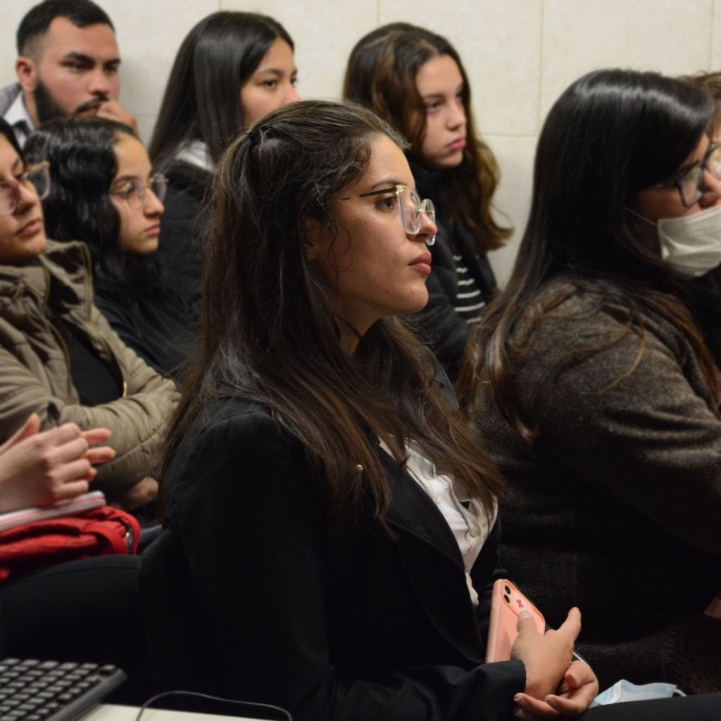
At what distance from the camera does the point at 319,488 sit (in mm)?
Answer: 1312

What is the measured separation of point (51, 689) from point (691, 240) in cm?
152

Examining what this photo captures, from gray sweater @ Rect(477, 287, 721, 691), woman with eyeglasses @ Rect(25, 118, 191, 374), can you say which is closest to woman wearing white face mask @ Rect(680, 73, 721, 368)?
gray sweater @ Rect(477, 287, 721, 691)

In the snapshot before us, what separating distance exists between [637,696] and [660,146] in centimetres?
99

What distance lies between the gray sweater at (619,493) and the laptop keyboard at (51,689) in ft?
3.28

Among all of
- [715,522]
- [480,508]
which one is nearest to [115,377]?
[480,508]

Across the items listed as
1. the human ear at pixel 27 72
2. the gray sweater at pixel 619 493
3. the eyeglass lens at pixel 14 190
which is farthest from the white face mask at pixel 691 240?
the human ear at pixel 27 72

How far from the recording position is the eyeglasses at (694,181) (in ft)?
6.65

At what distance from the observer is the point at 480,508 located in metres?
1.57

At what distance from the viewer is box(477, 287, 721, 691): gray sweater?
180 cm

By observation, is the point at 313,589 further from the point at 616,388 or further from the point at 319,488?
the point at 616,388

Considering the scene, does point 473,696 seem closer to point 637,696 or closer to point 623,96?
point 637,696

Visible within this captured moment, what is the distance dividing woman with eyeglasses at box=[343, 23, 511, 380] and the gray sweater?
1.24 meters

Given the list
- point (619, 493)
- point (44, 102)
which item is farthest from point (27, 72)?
point (619, 493)

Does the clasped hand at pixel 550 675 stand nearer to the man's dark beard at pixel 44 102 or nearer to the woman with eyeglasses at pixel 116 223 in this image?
the woman with eyeglasses at pixel 116 223
